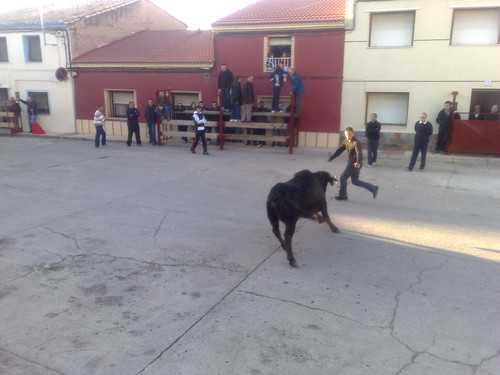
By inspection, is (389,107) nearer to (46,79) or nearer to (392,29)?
(392,29)

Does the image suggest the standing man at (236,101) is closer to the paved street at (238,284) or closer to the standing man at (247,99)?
the standing man at (247,99)

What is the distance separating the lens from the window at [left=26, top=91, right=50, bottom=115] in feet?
72.2

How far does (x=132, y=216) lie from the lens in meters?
8.14

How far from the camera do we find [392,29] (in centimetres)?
1584

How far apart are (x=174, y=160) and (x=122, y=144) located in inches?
198

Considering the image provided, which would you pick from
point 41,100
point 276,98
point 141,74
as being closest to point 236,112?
point 276,98

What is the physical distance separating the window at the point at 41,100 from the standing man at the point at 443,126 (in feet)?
59.1

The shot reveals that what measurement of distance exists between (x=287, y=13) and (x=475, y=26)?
6760 mm

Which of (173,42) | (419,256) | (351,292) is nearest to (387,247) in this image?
(419,256)

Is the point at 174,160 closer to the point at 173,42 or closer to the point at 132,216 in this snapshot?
the point at 132,216

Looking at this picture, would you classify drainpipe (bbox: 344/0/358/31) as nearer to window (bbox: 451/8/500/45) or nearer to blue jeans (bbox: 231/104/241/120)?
window (bbox: 451/8/500/45)

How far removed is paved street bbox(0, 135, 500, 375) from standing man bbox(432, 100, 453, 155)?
5.21m

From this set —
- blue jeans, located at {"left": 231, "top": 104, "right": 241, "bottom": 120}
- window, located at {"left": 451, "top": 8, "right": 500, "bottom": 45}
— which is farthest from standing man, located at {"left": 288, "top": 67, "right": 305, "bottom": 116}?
window, located at {"left": 451, "top": 8, "right": 500, "bottom": 45}

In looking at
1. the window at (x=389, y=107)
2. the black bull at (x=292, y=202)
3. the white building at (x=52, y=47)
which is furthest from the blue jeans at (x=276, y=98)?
the white building at (x=52, y=47)
